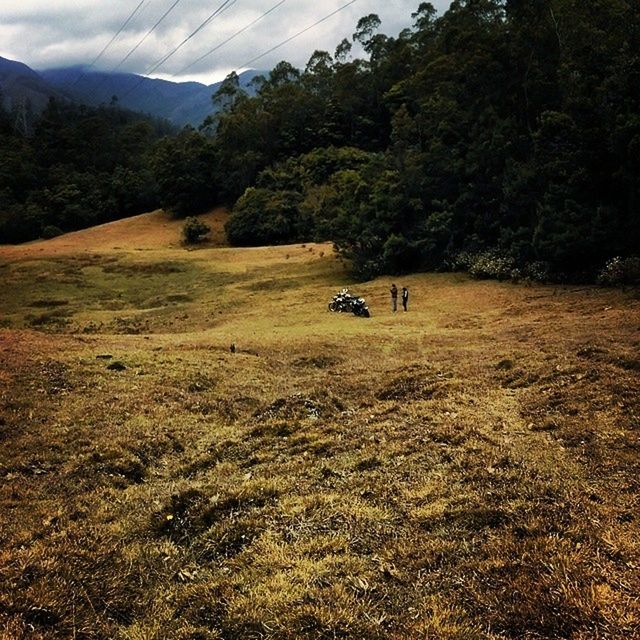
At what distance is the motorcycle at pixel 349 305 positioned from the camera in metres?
32.5

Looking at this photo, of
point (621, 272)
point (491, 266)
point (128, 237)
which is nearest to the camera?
point (621, 272)

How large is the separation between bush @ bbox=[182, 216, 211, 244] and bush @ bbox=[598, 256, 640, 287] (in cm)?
5172

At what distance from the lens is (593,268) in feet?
112

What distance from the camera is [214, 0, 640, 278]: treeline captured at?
32.9 m

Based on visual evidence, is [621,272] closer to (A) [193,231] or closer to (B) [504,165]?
(B) [504,165]

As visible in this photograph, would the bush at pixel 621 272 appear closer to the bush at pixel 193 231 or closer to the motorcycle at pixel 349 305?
the motorcycle at pixel 349 305

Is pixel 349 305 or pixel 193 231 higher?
pixel 193 231

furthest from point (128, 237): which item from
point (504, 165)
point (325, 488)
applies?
point (325, 488)

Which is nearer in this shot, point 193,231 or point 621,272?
point 621,272

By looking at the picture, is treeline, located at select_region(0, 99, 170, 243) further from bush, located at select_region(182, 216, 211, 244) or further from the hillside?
bush, located at select_region(182, 216, 211, 244)

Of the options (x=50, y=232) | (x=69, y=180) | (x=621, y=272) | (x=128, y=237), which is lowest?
(x=621, y=272)

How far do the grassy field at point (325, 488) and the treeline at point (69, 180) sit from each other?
72.1 metres

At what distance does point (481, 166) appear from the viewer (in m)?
43.5

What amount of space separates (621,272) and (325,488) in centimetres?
2761
